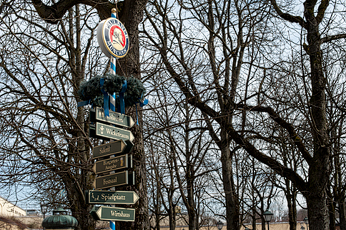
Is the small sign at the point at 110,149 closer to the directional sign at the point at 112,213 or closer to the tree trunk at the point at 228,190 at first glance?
the directional sign at the point at 112,213

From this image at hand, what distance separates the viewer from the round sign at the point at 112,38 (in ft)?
16.7

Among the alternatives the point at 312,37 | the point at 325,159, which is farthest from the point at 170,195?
the point at 312,37

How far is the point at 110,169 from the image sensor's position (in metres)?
4.46

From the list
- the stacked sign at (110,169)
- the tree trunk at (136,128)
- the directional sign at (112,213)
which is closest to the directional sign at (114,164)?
the stacked sign at (110,169)

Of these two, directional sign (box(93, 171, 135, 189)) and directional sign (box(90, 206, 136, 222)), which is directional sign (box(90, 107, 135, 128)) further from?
directional sign (box(90, 206, 136, 222))

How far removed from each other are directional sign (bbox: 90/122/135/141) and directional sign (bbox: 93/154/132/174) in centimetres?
35

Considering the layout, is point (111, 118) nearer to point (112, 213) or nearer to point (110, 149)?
point (110, 149)

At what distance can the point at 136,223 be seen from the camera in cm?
554

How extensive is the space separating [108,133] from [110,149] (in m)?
0.23

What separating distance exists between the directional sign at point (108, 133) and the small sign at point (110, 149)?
145 mm

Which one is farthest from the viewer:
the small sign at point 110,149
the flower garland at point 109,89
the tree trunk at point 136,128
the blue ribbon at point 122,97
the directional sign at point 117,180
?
the tree trunk at point 136,128

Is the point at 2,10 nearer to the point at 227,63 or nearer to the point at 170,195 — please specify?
the point at 227,63

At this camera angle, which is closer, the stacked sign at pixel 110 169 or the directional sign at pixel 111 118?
the stacked sign at pixel 110 169

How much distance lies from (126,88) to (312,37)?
614 centimetres
